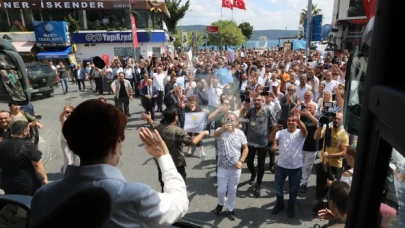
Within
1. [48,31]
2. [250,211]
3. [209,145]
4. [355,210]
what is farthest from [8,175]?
[48,31]

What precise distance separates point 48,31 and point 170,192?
30.7 meters

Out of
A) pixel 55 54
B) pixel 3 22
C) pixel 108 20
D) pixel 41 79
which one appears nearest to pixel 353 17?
pixel 41 79

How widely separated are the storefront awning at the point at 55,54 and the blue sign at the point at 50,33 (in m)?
0.71

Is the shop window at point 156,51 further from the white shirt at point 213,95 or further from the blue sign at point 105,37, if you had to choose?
the white shirt at point 213,95

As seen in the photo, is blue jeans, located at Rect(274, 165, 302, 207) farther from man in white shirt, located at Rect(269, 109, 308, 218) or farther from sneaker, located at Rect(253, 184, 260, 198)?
sneaker, located at Rect(253, 184, 260, 198)

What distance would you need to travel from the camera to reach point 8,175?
3820mm

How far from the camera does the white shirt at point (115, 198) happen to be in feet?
4.12

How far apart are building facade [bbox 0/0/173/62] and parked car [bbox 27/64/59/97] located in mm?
13290

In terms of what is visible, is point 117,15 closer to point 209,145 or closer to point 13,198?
point 209,145

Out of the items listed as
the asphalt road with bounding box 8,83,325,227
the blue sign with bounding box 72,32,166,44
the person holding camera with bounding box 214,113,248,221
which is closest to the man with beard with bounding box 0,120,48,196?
the asphalt road with bounding box 8,83,325,227

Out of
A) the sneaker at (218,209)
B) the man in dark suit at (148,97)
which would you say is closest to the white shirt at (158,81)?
the man in dark suit at (148,97)

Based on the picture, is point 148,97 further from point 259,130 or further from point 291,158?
point 291,158

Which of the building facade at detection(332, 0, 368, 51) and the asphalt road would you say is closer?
the building facade at detection(332, 0, 368, 51)

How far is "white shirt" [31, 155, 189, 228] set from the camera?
1255mm
